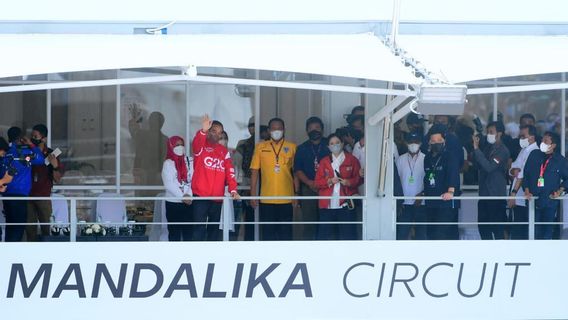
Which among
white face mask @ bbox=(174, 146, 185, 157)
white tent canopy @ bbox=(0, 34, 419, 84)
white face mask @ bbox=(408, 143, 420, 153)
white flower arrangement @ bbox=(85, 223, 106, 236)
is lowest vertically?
white flower arrangement @ bbox=(85, 223, 106, 236)

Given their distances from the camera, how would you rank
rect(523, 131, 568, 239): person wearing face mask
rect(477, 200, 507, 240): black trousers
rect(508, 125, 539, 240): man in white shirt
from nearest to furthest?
rect(523, 131, 568, 239): person wearing face mask, rect(508, 125, 539, 240): man in white shirt, rect(477, 200, 507, 240): black trousers

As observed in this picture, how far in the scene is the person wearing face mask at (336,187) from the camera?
1130 cm

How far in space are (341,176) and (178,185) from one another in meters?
1.63

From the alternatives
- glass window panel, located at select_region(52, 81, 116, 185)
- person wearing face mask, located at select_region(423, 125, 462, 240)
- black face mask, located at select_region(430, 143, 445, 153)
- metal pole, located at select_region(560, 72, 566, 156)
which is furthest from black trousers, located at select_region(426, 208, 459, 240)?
glass window panel, located at select_region(52, 81, 116, 185)

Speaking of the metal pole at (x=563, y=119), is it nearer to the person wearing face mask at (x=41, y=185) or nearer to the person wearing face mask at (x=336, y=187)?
the person wearing face mask at (x=336, y=187)

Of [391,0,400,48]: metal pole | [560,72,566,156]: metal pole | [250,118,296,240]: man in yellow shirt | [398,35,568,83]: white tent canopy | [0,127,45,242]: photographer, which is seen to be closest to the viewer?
[398,35,568,83]: white tent canopy

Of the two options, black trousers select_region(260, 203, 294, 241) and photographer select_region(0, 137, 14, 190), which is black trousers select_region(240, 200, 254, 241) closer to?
black trousers select_region(260, 203, 294, 241)

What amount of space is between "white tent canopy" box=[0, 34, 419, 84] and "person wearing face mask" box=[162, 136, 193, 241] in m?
1.27

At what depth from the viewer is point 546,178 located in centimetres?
1118

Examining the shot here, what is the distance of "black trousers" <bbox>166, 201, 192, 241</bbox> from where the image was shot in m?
11.6

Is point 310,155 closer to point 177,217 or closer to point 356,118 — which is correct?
point 356,118

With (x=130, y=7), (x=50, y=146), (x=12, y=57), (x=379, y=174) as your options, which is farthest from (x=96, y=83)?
(x=50, y=146)

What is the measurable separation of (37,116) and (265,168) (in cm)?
299

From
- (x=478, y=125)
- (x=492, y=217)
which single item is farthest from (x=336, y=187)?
(x=478, y=125)
